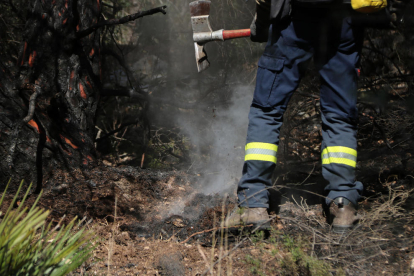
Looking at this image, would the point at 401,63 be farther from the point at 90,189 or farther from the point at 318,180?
the point at 90,189

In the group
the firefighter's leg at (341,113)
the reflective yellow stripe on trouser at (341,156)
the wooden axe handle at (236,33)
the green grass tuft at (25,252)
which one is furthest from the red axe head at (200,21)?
the green grass tuft at (25,252)

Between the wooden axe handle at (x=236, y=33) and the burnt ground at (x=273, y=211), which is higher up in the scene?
the wooden axe handle at (x=236, y=33)

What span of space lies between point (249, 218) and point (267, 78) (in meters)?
0.89

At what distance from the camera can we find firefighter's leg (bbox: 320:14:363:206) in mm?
2080

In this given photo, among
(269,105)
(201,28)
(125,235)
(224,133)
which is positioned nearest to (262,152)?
(269,105)

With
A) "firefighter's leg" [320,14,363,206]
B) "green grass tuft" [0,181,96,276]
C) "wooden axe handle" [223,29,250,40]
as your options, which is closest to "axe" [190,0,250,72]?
"wooden axe handle" [223,29,250,40]

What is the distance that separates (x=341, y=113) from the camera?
2.16 m

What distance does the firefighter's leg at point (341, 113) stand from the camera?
81.9 inches

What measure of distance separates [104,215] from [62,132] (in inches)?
30.4

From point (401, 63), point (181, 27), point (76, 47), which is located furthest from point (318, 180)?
point (181, 27)

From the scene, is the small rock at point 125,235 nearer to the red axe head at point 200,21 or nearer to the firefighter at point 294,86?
the firefighter at point 294,86

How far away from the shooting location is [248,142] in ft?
7.06

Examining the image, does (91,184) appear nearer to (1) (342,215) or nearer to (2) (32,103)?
(2) (32,103)

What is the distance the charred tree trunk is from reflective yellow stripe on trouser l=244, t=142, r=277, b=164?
1.21 meters
